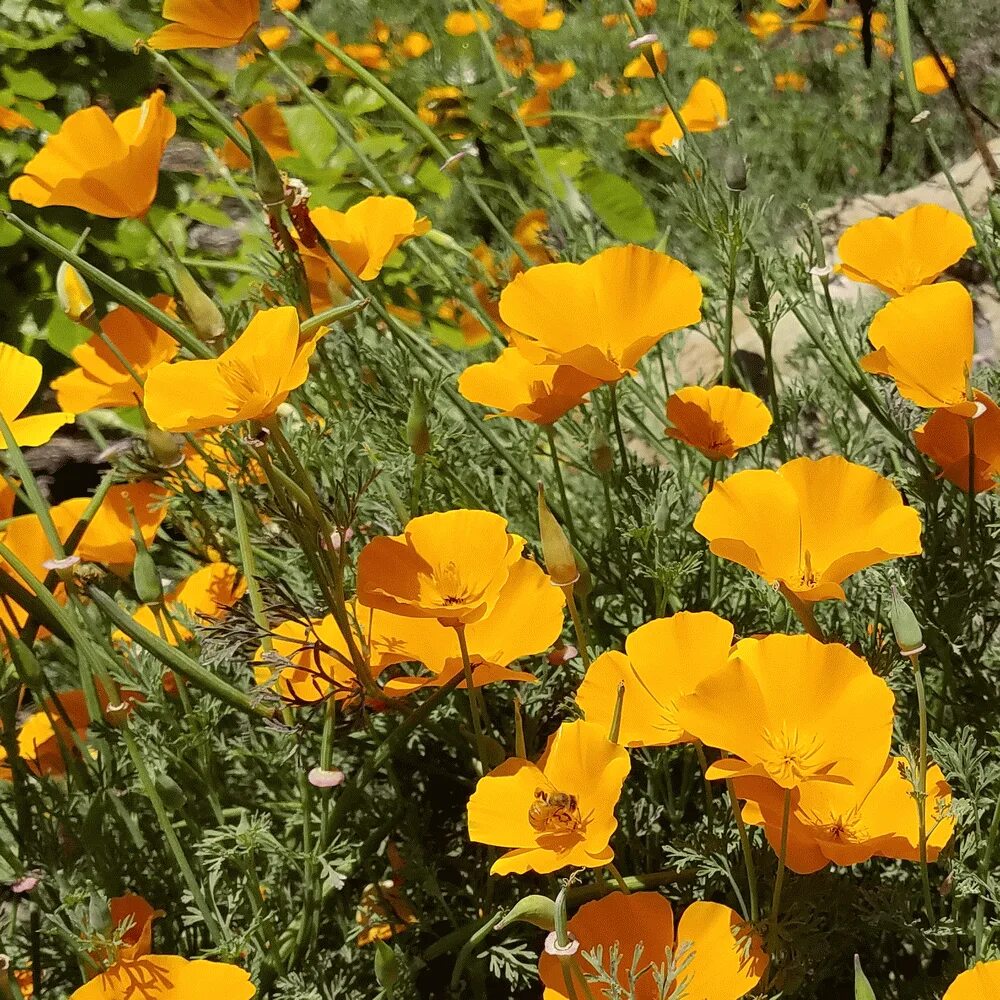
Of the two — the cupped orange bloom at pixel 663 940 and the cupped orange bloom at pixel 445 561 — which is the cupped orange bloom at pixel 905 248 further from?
the cupped orange bloom at pixel 663 940

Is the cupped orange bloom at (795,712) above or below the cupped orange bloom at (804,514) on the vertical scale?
below

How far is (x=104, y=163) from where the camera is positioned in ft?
3.69

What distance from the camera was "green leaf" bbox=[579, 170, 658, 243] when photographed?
7.75 feet

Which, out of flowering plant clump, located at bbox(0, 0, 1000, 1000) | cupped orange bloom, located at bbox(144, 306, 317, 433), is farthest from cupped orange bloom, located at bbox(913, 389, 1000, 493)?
cupped orange bloom, located at bbox(144, 306, 317, 433)

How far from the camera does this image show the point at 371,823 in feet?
3.71

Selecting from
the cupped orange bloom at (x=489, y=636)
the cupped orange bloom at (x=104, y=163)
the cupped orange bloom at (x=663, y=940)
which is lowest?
the cupped orange bloom at (x=663, y=940)

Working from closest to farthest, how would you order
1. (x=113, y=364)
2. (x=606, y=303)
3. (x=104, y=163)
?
(x=606, y=303), (x=104, y=163), (x=113, y=364)

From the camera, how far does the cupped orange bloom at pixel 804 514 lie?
834 mm

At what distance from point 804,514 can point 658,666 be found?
0.18 meters

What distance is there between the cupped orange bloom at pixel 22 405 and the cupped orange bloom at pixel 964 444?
0.76 m

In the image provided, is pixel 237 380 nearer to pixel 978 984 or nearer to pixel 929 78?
pixel 978 984

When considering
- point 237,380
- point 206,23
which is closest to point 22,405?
point 237,380

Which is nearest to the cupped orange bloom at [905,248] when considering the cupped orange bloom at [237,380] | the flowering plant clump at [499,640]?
the flowering plant clump at [499,640]

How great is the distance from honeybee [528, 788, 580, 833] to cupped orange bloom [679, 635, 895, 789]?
0.13 metres
